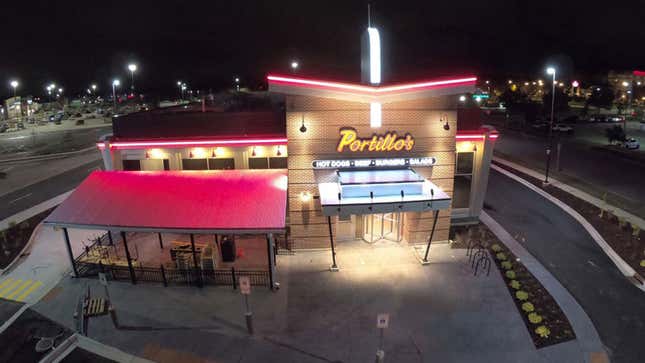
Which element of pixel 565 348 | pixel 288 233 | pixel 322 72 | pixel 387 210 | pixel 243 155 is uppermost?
pixel 322 72

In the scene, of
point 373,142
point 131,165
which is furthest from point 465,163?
point 131,165

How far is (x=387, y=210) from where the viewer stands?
1521 centimetres

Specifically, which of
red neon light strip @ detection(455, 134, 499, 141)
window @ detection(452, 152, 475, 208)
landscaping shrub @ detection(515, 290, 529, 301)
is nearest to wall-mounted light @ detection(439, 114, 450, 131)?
red neon light strip @ detection(455, 134, 499, 141)

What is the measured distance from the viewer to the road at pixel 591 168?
25594mm

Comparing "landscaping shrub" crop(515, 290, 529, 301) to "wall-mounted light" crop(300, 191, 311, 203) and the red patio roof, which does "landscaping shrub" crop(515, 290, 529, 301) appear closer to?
the red patio roof

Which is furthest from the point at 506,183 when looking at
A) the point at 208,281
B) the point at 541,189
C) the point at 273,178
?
the point at 208,281

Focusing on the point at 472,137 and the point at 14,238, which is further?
the point at 472,137

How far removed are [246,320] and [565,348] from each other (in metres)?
9.94

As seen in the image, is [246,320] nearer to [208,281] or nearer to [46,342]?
[208,281]

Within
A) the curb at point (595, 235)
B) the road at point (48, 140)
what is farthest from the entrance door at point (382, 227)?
the road at point (48, 140)

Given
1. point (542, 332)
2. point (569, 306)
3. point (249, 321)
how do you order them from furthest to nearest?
point (569, 306)
point (249, 321)
point (542, 332)

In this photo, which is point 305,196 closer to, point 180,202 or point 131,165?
point 180,202

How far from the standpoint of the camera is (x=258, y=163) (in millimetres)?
19891

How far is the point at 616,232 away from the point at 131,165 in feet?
83.0
